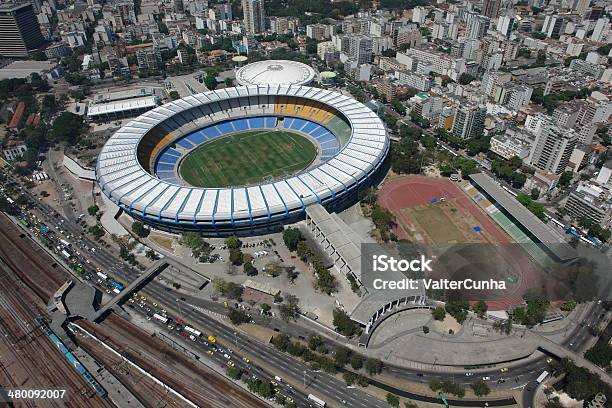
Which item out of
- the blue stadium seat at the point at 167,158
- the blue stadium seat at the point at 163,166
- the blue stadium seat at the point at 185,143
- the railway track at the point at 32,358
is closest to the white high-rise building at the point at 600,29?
the blue stadium seat at the point at 185,143

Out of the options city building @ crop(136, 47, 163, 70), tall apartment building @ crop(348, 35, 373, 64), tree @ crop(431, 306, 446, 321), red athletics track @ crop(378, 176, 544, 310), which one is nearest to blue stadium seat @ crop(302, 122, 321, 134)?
red athletics track @ crop(378, 176, 544, 310)

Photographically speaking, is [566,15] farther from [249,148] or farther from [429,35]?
[249,148]

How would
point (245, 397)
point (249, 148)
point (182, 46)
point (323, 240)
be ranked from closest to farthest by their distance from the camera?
point (245, 397)
point (323, 240)
point (249, 148)
point (182, 46)

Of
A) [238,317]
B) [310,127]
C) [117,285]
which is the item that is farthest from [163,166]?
[238,317]

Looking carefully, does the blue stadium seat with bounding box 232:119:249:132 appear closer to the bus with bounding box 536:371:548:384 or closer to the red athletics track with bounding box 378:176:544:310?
the red athletics track with bounding box 378:176:544:310

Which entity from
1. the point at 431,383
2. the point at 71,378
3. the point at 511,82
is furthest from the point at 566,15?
the point at 71,378

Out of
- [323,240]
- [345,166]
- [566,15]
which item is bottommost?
[323,240]
